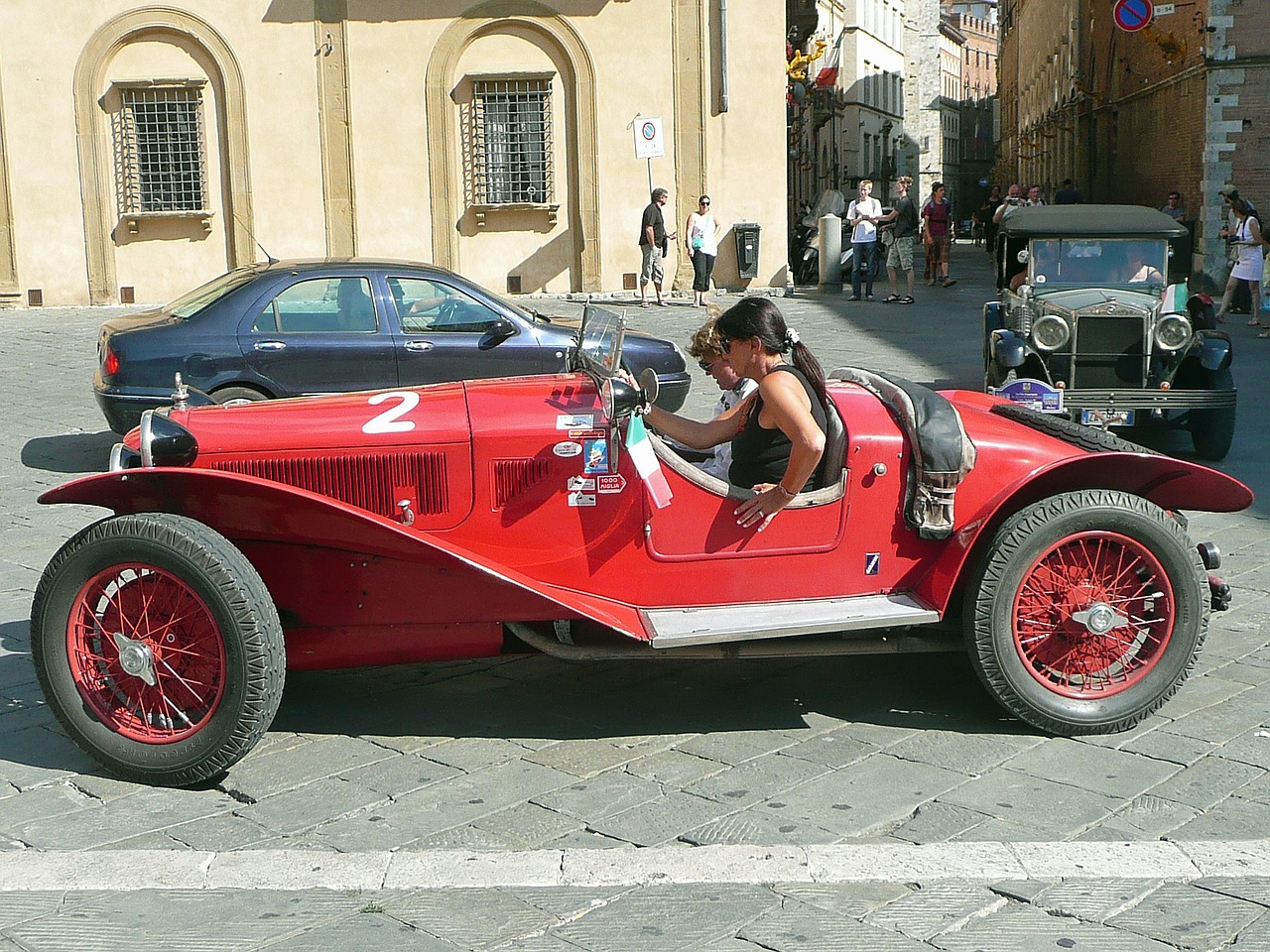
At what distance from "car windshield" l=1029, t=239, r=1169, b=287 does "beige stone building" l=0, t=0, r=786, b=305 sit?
434 inches

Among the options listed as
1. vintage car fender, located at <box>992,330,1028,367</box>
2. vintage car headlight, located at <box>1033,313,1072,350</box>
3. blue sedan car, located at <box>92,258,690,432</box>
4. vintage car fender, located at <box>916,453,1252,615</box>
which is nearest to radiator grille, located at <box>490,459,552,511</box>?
vintage car fender, located at <box>916,453,1252,615</box>

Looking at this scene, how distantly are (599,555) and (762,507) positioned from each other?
21.2 inches

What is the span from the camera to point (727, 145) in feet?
72.4

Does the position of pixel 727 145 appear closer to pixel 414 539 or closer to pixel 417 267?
pixel 417 267

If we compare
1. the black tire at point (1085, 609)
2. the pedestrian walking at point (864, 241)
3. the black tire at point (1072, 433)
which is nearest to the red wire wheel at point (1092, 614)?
the black tire at point (1085, 609)

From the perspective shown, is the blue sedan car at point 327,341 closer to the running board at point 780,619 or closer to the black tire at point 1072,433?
the black tire at point 1072,433

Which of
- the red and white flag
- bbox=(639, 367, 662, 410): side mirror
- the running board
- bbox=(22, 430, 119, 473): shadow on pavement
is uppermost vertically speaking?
the red and white flag

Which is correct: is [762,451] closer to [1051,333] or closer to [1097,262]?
[1051,333]

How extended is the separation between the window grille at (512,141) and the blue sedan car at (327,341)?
12.2 meters

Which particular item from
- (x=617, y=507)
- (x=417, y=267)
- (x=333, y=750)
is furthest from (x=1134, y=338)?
(x=333, y=750)

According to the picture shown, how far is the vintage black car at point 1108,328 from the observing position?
980 cm

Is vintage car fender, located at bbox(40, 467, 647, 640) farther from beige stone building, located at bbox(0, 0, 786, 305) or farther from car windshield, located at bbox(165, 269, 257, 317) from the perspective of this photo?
beige stone building, located at bbox(0, 0, 786, 305)

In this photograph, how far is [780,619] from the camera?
15.1 ft

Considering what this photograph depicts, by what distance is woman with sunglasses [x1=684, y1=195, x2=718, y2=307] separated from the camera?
826 inches
